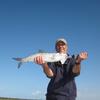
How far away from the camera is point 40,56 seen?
17.5 meters

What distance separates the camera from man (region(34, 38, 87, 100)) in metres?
17.4

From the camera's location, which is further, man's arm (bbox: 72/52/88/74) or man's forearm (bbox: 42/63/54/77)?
man's forearm (bbox: 42/63/54/77)

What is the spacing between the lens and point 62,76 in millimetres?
17516

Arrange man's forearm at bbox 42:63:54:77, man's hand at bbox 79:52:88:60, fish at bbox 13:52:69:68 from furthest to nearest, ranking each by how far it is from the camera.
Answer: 1. man's forearm at bbox 42:63:54:77
2. fish at bbox 13:52:69:68
3. man's hand at bbox 79:52:88:60

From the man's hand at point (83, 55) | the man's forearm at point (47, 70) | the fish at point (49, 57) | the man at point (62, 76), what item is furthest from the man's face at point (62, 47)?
Result: the man's hand at point (83, 55)

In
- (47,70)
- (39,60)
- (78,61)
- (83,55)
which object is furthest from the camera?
(47,70)

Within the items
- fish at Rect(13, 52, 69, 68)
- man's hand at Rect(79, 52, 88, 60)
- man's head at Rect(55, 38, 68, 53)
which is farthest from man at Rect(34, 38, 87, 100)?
man's hand at Rect(79, 52, 88, 60)

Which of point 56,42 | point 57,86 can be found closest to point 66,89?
point 57,86

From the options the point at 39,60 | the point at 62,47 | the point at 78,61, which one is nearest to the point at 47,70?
the point at 39,60

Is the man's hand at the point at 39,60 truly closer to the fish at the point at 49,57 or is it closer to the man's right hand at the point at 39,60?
the man's right hand at the point at 39,60

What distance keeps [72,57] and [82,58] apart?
2.27 ft

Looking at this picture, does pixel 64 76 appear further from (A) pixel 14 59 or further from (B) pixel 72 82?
(A) pixel 14 59

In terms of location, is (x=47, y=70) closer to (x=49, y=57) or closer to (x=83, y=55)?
(x=49, y=57)

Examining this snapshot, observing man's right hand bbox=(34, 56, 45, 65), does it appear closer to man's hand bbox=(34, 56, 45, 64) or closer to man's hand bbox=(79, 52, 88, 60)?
man's hand bbox=(34, 56, 45, 64)
